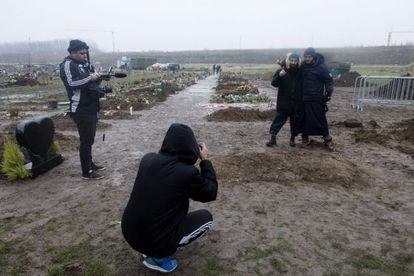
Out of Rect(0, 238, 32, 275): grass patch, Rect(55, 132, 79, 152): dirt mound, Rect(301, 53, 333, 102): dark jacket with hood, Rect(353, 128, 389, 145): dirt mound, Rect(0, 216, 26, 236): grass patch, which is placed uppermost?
Rect(301, 53, 333, 102): dark jacket with hood

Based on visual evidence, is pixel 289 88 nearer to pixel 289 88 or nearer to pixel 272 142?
pixel 289 88

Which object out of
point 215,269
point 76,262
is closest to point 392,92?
point 215,269

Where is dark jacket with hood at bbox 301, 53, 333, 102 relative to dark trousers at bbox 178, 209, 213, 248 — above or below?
above

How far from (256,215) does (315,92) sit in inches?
140

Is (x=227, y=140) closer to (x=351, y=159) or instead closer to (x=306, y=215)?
(x=351, y=159)

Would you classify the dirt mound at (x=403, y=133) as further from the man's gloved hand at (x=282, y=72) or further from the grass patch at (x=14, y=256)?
the grass patch at (x=14, y=256)

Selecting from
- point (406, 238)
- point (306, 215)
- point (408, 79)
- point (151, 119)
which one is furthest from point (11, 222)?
point (408, 79)

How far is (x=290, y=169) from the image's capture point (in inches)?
241

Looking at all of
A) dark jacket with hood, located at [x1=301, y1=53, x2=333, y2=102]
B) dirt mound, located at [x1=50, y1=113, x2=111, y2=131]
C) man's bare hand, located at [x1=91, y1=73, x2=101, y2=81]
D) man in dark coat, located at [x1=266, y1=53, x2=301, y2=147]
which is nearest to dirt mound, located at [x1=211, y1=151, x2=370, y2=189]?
man in dark coat, located at [x1=266, y1=53, x2=301, y2=147]

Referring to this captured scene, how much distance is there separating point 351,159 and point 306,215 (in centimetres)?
280

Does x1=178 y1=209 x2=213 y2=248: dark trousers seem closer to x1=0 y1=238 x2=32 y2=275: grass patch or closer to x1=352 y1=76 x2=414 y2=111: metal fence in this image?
x1=0 y1=238 x2=32 y2=275: grass patch

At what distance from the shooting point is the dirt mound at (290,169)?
5.69 metres

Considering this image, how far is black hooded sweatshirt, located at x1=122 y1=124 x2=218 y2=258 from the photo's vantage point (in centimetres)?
297

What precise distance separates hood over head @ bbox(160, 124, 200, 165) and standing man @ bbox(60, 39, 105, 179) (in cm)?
284
